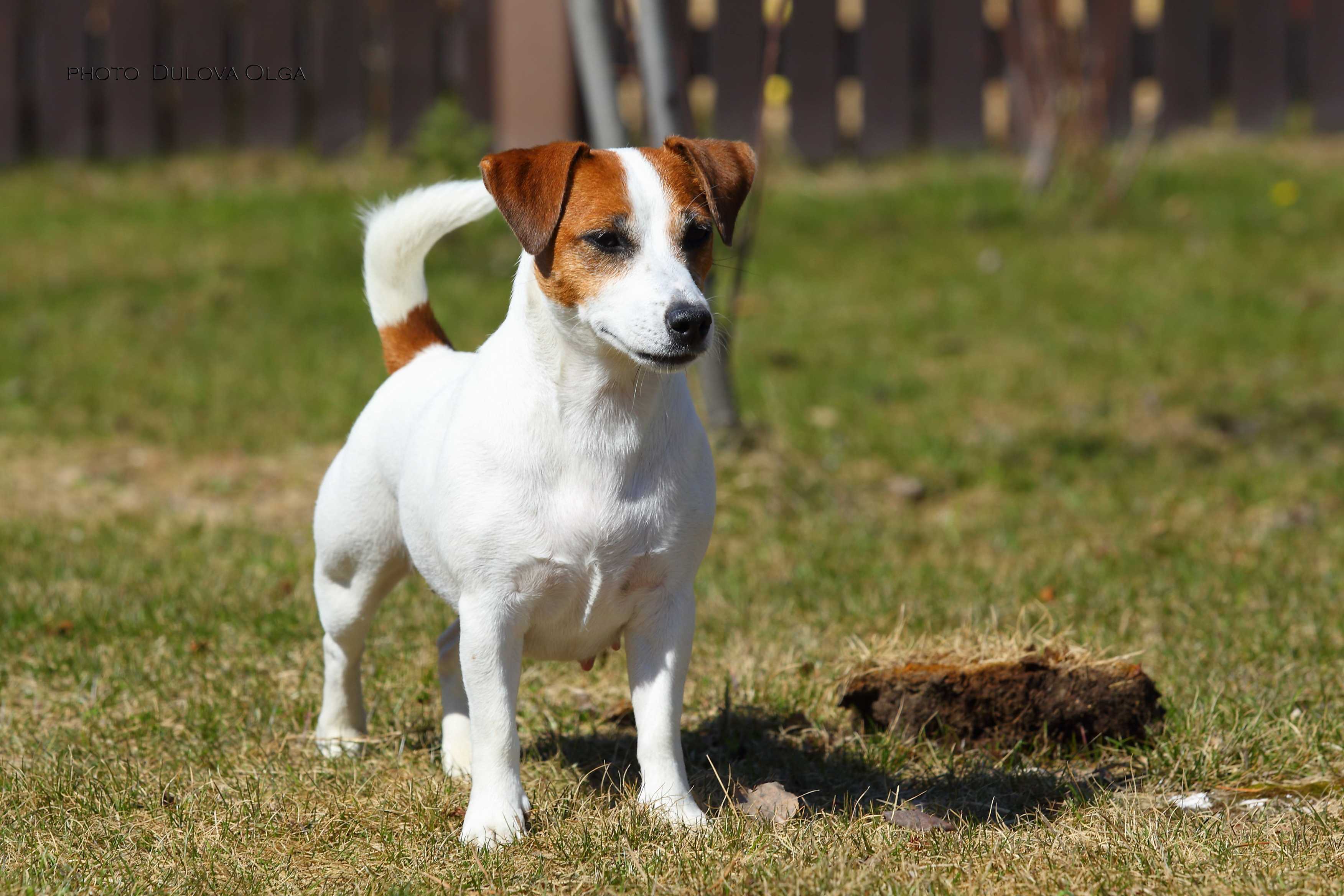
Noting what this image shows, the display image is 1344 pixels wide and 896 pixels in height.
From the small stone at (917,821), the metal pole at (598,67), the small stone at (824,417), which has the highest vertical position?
the metal pole at (598,67)

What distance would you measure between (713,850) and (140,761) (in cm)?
152

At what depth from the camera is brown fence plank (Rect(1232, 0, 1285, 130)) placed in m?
11.1

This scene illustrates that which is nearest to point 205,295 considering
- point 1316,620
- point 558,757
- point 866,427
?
point 866,427

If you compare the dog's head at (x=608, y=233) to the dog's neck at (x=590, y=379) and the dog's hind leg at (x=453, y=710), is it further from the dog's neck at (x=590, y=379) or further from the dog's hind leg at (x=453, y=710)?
the dog's hind leg at (x=453, y=710)

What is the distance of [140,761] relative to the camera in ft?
11.5

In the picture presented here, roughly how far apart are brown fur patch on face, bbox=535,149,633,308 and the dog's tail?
62 cm

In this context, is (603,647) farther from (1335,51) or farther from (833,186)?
(1335,51)

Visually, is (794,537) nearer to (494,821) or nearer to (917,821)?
(917,821)

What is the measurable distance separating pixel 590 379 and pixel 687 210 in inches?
15.7

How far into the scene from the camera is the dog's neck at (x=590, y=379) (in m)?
2.95

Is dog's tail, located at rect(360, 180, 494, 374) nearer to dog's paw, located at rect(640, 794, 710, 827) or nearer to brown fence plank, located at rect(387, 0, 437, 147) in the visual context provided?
dog's paw, located at rect(640, 794, 710, 827)

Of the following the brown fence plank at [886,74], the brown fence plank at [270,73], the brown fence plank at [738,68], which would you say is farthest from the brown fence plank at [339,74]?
the brown fence plank at [886,74]

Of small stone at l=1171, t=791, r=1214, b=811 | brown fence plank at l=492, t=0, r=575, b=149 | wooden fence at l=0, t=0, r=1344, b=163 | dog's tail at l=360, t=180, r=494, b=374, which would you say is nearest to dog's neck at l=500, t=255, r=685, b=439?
dog's tail at l=360, t=180, r=494, b=374

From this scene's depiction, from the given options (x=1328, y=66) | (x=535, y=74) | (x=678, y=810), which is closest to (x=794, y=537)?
(x=678, y=810)
